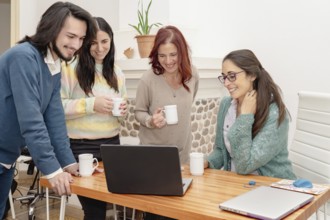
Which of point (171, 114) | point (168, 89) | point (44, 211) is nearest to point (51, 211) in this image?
point (44, 211)

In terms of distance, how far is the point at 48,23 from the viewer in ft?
4.29

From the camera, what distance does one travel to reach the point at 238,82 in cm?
164

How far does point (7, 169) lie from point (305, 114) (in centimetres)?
141

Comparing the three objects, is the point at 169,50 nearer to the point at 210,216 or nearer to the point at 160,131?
the point at 160,131

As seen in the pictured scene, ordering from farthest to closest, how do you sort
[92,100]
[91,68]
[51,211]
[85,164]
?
[51,211] → [91,68] → [92,100] → [85,164]

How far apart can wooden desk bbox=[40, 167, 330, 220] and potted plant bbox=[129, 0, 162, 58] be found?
138 cm

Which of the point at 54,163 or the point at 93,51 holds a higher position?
the point at 93,51

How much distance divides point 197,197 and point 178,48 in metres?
0.92

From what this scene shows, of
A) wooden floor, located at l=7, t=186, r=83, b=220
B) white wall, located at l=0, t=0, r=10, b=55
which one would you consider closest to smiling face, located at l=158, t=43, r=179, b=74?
wooden floor, located at l=7, t=186, r=83, b=220

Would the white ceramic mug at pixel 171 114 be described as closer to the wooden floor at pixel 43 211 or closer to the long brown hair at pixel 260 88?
the long brown hair at pixel 260 88

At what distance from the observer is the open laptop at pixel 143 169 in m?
1.11

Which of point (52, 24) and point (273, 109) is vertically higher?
point (52, 24)

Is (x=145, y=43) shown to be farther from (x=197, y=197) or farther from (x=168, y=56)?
(x=197, y=197)

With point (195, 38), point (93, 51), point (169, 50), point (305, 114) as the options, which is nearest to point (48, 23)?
point (93, 51)
